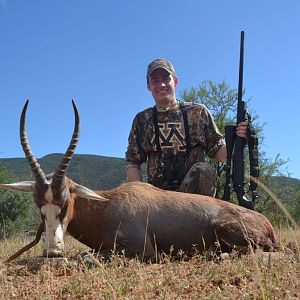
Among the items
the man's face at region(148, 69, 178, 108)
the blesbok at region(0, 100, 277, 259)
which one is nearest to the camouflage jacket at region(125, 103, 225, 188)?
the man's face at region(148, 69, 178, 108)

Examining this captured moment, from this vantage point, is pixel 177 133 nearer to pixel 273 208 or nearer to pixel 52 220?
pixel 52 220

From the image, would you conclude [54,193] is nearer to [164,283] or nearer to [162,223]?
[162,223]

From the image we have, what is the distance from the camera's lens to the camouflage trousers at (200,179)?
6.75 m

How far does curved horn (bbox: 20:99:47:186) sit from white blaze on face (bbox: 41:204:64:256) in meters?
0.30

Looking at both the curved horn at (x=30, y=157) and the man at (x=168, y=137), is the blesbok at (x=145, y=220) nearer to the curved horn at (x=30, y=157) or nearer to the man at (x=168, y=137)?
the curved horn at (x=30, y=157)

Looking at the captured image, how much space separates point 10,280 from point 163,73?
445 centimetres

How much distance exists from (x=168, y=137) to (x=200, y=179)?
38.8 inches

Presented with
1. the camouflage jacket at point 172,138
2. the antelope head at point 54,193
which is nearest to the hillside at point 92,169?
the camouflage jacket at point 172,138

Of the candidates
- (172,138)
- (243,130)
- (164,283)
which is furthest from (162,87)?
(164,283)

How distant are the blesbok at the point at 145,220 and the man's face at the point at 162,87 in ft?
7.15

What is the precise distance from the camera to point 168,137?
7.41m

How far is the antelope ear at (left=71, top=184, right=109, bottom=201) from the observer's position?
5.45m

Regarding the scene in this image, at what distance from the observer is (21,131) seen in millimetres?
5488

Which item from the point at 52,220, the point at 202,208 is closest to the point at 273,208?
the point at 202,208
